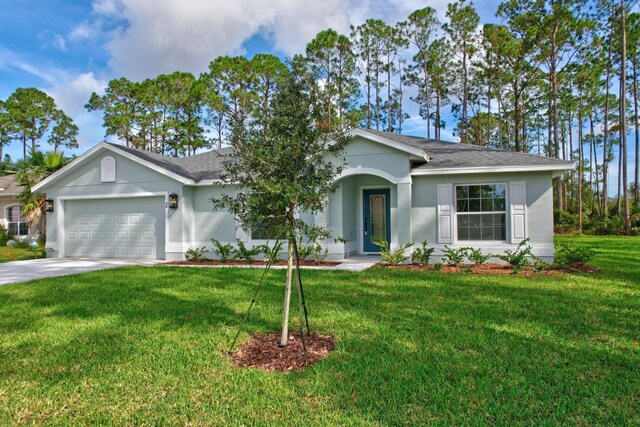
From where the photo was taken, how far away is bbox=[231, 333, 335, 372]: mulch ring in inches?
147

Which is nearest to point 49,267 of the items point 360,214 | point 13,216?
point 360,214

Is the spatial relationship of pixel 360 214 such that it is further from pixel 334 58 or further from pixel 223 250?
pixel 334 58

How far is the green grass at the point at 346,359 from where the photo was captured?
285cm

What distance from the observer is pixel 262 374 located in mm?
3504

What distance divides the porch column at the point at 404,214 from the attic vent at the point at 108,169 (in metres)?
9.63

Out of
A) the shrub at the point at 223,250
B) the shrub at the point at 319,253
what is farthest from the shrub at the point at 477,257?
the shrub at the point at 223,250

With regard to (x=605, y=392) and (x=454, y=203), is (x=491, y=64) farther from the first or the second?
(x=605, y=392)

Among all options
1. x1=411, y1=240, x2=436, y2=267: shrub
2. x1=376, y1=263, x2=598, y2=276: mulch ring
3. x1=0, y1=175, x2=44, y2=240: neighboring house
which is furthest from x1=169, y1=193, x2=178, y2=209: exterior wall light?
x1=0, y1=175, x2=44, y2=240: neighboring house

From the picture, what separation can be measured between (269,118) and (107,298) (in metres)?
4.99

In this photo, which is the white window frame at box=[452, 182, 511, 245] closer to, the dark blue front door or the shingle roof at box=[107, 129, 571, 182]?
the shingle roof at box=[107, 129, 571, 182]

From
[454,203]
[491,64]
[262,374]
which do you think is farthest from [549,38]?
[262,374]

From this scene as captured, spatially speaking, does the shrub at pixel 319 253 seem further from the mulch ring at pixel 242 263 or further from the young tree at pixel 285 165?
the young tree at pixel 285 165

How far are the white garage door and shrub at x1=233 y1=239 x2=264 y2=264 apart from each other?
282cm

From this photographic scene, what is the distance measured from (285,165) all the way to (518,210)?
8.50 meters
